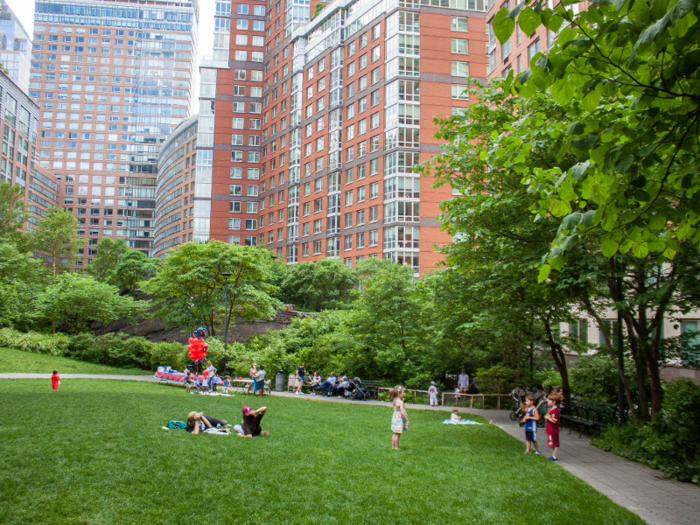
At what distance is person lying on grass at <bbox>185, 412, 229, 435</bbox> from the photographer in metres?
13.4

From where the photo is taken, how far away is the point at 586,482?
1021cm

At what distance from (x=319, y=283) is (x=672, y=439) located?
42.4 meters

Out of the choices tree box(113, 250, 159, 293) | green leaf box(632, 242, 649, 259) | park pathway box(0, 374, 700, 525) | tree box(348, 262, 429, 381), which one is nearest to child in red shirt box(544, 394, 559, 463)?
park pathway box(0, 374, 700, 525)

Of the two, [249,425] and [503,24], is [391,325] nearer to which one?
[249,425]

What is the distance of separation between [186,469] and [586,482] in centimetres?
758

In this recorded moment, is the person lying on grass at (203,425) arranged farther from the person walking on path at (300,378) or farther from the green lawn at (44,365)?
the green lawn at (44,365)

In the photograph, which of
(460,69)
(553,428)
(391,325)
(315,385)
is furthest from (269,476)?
(460,69)

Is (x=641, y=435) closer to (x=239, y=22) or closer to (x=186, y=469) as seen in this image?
(x=186, y=469)

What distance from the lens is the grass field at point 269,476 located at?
7523mm

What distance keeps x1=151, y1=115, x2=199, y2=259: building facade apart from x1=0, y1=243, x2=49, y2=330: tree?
135ft

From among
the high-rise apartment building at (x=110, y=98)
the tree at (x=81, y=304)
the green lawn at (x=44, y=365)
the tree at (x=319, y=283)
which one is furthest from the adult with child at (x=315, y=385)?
the high-rise apartment building at (x=110, y=98)

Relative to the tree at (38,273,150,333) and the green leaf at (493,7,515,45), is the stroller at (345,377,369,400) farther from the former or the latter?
the green leaf at (493,7,515,45)

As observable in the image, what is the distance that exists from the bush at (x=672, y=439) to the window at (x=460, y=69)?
52.2 m

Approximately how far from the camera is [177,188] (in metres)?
103
